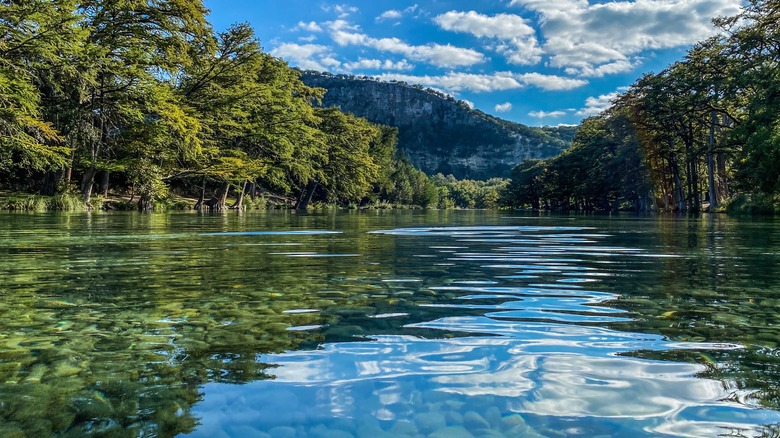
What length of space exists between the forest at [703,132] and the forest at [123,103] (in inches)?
1176

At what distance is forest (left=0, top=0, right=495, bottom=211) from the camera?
66.6ft

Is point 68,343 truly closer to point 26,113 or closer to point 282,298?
point 282,298

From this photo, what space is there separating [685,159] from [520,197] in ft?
215

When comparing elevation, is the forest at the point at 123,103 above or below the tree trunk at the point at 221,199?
above

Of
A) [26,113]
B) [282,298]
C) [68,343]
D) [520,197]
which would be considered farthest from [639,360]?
[520,197]

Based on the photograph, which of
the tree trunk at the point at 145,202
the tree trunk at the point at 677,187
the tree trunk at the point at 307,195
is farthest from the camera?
the tree trunk at the point at 307,195

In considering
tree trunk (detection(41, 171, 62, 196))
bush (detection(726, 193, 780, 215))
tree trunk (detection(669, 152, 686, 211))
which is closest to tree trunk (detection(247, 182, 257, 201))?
tree trunk (detection(41, 171, 62, 196))

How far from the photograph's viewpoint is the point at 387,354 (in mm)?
2365

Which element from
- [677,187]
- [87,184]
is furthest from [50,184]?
[677,187]

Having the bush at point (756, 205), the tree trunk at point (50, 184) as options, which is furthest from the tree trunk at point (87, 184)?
the bush at point (756, 205)

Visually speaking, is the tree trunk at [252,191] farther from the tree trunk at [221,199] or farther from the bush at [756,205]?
the bush at [756,205]

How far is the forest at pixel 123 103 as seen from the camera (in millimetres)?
20297

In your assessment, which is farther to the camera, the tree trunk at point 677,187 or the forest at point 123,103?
the tree trunk at point 677,187

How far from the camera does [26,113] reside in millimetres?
20516
